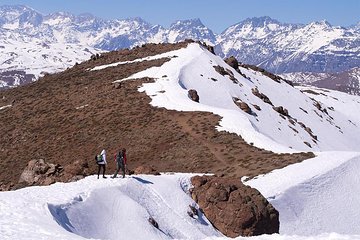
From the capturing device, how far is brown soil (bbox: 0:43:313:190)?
46.9 meters

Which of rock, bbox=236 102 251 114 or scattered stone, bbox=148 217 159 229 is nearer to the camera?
scattered stone, bbox=148 217 159 229

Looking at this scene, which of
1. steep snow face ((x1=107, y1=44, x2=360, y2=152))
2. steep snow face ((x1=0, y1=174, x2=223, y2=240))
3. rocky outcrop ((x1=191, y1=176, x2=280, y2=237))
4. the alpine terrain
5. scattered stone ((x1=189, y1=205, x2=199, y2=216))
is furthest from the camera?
steep snow face ((x1=107, y1=44, x2=360, y2=152))

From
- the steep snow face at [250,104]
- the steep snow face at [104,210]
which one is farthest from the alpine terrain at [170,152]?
the steep snow face at [250,104]

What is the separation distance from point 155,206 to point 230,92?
49.3 meters

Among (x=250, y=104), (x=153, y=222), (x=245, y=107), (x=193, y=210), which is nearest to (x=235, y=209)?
(x=193, y=210)

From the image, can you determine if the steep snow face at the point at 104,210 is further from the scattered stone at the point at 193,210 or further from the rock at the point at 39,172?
the rock at the point at 39,172

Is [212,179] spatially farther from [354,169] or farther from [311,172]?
[354,169]

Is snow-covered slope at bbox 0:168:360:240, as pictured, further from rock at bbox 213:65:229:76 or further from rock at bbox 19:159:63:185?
rock at bbox 213:65:229:76

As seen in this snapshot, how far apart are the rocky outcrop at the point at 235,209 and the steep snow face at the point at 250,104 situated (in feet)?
53.9

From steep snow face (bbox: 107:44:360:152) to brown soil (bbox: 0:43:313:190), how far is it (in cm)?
243

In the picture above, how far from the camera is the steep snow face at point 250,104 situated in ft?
200

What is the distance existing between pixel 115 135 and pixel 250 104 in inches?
1059

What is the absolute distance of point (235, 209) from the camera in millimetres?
30891

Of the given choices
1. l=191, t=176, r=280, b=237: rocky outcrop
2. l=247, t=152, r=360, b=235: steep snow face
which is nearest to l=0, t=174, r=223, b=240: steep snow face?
l=191, t=176, r=280, b=237: rocky outcrop
